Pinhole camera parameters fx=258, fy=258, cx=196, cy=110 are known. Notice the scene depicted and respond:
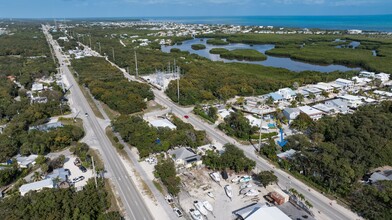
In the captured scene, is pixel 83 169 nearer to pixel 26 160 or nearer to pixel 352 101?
pixel 26 160

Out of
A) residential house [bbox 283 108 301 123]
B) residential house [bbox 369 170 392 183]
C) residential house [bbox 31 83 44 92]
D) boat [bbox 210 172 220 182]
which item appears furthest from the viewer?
residential house [bbox 31 83 44 92]

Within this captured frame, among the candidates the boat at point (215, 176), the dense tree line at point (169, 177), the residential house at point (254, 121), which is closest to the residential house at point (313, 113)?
the residential house at point (254, 121)

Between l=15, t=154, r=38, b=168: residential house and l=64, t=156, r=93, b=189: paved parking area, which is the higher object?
l=15, t=154, r=38, b=168: residential house

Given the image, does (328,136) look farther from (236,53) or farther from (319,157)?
(236,53)

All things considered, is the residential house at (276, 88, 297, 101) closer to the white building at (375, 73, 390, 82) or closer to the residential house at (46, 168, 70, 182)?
the white building at (375, 73, 390, 82)

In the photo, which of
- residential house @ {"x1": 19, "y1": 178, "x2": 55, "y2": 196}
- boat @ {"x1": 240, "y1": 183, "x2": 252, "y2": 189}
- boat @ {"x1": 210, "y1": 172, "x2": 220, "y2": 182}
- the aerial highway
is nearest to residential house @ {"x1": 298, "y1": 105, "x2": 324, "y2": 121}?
the aerial highway

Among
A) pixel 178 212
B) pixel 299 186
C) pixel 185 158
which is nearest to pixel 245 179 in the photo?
pixel 299 186

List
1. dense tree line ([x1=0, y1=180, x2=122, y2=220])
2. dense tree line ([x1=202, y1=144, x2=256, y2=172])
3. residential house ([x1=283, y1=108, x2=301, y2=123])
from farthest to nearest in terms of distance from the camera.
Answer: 1. residential house ([x1=283, y1=108, x2=301, y2=123])
2. dense tree line ([x1=202, y1=144, x2=256, y2=172])
3. dense tree line ([x1=0, y1=180, x2=122, y2=220])

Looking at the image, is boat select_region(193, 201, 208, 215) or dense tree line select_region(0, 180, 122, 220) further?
boat select_region(193, 201, 208, 215)
